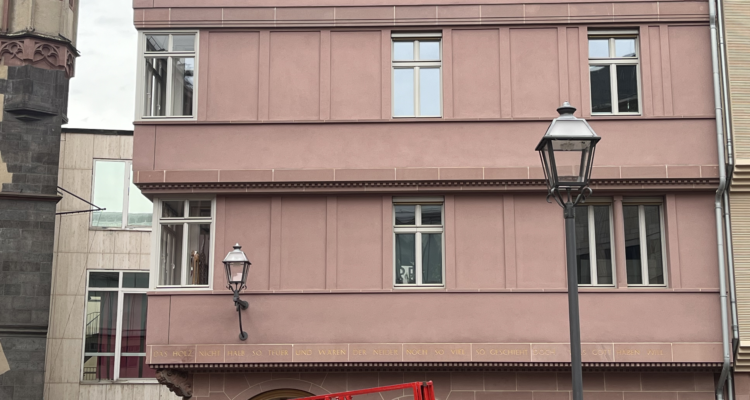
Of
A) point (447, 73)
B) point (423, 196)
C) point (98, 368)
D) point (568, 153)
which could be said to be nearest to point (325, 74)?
point (447, 73)

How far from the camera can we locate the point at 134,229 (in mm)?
32375

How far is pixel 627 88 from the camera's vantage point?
18.9 metres

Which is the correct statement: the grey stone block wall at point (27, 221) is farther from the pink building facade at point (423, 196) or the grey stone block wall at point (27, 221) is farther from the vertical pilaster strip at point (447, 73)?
the vertical pilaster strip at point (447, 73)

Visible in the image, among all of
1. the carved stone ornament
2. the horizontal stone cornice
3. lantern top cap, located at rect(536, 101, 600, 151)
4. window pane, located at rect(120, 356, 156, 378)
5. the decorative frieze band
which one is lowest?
window pane, located at rect(120, 356, 156, 378)

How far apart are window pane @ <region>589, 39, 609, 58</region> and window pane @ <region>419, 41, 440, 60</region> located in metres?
2.89

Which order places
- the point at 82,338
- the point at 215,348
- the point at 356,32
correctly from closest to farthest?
the point at 215,348 < the point at 356,32 < the point at 82,338

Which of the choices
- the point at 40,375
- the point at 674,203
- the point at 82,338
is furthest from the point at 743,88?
the point at 82,338

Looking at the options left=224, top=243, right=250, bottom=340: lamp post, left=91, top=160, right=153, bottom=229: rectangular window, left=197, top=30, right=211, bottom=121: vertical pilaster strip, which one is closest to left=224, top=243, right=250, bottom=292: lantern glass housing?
left=224, top=243, right=250, bottom=340: lamp post

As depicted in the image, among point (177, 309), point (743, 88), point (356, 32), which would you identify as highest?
point (356, 32)

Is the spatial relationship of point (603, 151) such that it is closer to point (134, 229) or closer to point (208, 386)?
point (208, 386)

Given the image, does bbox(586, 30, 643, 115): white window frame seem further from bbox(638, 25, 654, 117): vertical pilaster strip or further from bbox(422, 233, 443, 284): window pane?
bbox(422, 233, 443, 284): window pane

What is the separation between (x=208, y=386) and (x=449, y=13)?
8.23 metres

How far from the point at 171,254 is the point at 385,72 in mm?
5248

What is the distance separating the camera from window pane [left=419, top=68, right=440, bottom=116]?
62.1 feet
